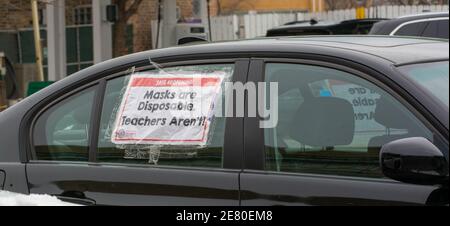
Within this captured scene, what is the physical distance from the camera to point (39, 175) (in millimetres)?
3689

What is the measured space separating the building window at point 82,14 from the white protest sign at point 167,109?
17019mm

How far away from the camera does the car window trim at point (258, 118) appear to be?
2.97 meters

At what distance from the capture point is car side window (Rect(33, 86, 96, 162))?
3725mm

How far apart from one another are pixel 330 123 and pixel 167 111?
771 millimetres

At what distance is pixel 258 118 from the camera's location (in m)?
3.30

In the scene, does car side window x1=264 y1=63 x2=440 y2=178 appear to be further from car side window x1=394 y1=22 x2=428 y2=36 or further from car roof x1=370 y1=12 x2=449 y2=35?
car side window x1=394 y1=22 x2=428 y2=36

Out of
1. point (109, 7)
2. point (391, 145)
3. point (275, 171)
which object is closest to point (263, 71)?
point (275, 171)

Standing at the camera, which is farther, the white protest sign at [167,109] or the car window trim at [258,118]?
the white protest sign at [167,109]

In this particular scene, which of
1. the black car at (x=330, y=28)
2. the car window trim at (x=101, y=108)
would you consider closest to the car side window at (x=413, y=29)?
the black car at (x=330, y=28)

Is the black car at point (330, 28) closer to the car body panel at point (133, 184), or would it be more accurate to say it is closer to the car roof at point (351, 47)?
the car roof at point (351, 47)

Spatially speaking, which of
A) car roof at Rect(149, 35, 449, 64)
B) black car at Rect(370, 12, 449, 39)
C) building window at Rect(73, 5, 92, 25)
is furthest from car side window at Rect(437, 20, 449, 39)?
building window at Rect(73, 5, 92, 25)

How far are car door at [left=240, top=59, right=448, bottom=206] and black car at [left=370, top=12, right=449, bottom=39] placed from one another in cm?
618

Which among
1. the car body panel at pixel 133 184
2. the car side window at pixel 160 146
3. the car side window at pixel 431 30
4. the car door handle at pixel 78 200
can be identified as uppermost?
the car side window at pixel 431 30

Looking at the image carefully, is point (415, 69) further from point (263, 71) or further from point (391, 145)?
point (263, 71)
